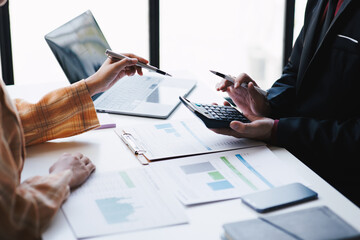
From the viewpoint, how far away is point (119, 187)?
1056 millimetres

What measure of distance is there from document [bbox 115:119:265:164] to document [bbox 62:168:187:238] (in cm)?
14

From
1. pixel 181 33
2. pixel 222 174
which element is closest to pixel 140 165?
pixel 222 174

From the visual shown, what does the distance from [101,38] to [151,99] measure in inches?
13.1

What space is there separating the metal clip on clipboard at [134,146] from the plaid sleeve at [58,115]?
110 millimetres

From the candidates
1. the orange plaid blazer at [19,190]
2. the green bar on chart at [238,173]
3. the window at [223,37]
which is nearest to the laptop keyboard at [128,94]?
the green bar on chart at [238,173]

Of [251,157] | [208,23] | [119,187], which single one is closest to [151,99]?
[251,157]

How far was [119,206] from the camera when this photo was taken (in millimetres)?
978

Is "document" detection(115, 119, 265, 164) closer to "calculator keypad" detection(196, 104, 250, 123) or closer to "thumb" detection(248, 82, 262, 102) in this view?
"calculator keypad" detection(196, 104, 250, 123)

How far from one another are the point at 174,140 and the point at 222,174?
0.79 ft

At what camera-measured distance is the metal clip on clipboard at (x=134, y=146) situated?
1.21m

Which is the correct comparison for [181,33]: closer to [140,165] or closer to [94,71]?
[94,71]

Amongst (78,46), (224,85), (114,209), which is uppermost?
(78,46)

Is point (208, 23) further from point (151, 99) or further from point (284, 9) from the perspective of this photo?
point (151, 99)

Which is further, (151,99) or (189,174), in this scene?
(151,99)
